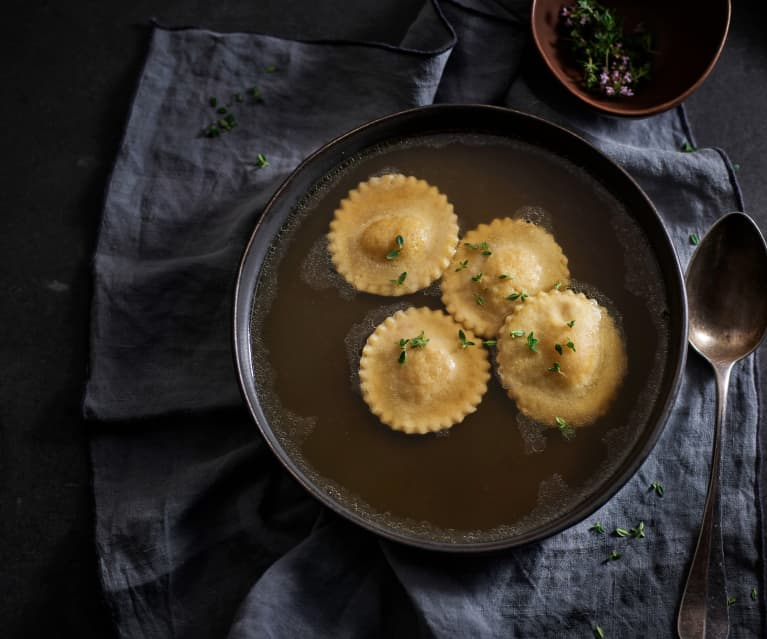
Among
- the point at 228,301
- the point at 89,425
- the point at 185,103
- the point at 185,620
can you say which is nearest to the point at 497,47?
the point at 185,103

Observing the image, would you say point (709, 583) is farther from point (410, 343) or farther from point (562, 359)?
point (410, 343)

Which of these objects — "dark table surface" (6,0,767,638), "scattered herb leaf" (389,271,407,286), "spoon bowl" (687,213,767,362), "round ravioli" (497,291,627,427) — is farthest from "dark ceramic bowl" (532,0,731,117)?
"scattered herb leaf" (389,271,407,286)

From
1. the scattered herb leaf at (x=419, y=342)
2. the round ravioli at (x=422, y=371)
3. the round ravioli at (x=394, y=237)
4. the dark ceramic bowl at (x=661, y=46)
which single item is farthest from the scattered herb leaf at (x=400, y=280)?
the dark ceramic bowl at (x=661, y=46)

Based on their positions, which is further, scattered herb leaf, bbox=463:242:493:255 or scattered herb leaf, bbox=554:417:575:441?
scattered herb leaf, bbox=463:242:493:255

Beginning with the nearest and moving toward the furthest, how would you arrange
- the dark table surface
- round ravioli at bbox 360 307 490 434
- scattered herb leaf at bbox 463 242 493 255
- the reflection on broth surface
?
the reflection on broth surface
round ravioli at bbox 360 307 490 434
scattered herb leaf at bbox 463 242 493 255
the dark table surface

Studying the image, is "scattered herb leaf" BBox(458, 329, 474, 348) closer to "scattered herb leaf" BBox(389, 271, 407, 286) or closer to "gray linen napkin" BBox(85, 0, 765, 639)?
"scattered herb leaf" BBox(389, 271, 407, 286)

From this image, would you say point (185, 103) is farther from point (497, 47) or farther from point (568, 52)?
point (568, 52)

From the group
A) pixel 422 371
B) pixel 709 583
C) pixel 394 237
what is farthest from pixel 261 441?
pixel 709 583
